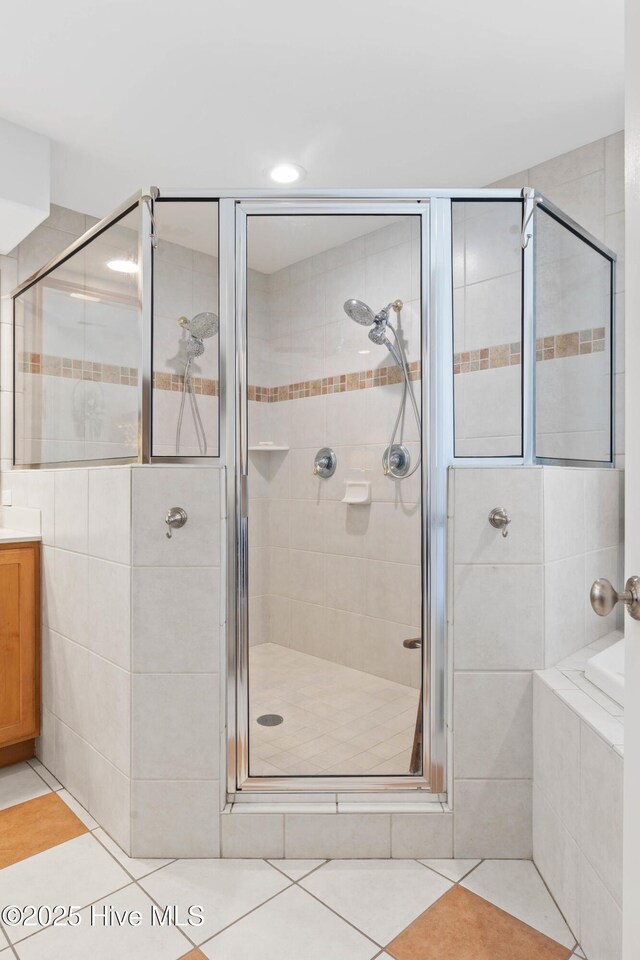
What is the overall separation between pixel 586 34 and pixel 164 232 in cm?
141

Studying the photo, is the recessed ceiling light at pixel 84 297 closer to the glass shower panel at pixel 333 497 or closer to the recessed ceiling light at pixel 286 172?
the glass shower panel at pixel 333 497

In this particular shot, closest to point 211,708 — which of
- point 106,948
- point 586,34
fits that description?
point 106,948

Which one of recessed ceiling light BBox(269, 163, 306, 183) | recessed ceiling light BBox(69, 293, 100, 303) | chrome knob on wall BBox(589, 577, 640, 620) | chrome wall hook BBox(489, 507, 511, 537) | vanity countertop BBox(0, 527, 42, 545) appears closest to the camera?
chrome knob on wall BBox(589, 577, 640, 620)

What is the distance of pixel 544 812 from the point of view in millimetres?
1640

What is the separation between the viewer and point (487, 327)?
178cm

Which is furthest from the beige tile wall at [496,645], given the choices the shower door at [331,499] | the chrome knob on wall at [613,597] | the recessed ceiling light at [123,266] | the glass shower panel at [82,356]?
the recessed ceiling light at [123,266]

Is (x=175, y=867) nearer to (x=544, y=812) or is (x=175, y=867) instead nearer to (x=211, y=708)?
(x=211, y=708)

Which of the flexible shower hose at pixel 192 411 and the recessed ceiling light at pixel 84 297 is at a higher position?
the recessed ceiling light at pixel 84 297

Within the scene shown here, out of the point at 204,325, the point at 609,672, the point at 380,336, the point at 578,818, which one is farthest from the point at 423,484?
the point at 578,818

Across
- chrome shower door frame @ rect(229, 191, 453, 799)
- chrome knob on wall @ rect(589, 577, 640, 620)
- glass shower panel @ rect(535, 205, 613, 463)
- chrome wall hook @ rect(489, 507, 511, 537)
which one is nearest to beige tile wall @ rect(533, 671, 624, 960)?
chrome shower door frame @ rect(229, 191, 453, 799)

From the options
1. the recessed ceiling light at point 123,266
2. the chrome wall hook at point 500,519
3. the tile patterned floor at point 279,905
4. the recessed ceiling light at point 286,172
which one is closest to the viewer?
the tile patterned floor at point 279,905

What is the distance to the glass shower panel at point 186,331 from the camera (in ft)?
5.80

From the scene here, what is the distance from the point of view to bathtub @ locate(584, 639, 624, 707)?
1489mm

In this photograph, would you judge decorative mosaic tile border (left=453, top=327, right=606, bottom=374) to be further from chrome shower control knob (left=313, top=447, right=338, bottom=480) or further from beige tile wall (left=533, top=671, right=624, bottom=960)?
beige tile wall (left=533, top=671, right=624, bottom=960)
